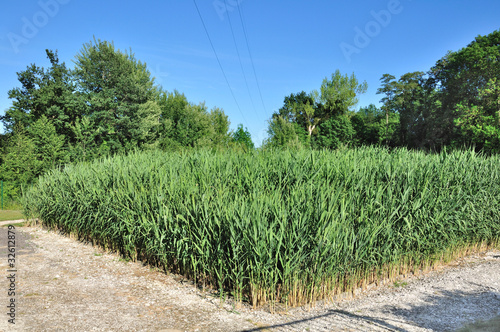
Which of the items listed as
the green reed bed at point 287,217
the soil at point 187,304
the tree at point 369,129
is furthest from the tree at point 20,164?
the tree at point 369,129

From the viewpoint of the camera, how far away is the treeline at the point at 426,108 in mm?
22812

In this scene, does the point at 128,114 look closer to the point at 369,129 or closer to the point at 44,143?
the point at 44,143

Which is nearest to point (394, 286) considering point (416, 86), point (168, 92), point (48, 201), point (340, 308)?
point (340, 308)

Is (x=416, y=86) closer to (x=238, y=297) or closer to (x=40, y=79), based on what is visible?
(x=40, y=79)

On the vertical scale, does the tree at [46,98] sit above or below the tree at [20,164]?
above

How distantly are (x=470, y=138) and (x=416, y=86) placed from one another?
13206 mm

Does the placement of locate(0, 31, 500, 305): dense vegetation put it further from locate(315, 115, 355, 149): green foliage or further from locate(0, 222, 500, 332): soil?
locate(315, 115, 355, 149): green foliage

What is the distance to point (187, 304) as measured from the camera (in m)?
3.89

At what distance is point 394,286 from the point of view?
4828 millimetres

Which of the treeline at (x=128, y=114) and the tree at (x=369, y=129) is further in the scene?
the tree at (x=369, y=129)

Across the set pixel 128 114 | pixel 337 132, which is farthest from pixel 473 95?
pixel 128 114

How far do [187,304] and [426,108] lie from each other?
31721 millimetres

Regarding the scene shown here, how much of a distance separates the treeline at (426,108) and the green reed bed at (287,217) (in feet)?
15.0

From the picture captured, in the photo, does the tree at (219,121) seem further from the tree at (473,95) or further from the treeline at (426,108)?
the tree at (473,95)
